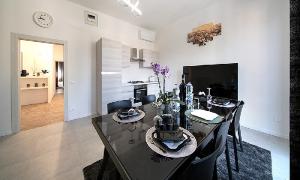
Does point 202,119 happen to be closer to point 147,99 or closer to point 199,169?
point 199,169

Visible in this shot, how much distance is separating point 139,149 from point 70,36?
359 centimetres

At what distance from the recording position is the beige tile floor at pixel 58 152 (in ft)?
5.49

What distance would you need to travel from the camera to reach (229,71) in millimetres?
3025

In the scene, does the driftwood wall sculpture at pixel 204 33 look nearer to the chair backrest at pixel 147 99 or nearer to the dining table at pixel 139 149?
the chair backrest at pixel 147 99

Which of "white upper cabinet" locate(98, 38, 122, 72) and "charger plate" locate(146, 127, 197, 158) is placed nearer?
"charger plate" locate(146, 127, 197, 158)

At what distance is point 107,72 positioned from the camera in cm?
370

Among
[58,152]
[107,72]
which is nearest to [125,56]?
[107,72]

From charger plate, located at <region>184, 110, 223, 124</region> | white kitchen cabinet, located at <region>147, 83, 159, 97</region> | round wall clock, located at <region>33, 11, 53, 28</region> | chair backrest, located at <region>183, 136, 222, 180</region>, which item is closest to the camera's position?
chair backrest, located at <region>183, 136, 222, 180</region>

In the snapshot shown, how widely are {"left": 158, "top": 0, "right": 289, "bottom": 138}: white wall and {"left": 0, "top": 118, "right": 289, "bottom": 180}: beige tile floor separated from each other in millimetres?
426

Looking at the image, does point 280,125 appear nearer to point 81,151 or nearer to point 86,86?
point 81,151

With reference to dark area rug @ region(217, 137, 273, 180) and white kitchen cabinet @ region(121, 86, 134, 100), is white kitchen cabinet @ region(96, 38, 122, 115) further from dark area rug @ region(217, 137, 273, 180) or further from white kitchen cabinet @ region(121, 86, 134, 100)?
dark area rug @ region(217, 137, 273, 180)

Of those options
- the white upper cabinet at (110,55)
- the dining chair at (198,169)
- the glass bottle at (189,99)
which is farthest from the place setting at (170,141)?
the white upper cabinet at (110,55)

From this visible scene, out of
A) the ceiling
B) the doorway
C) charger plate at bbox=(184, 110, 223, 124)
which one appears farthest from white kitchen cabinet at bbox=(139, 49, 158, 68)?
charger plate at bbox=(184, 110, 223, 124)

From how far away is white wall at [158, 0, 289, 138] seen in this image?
2.49 meters
